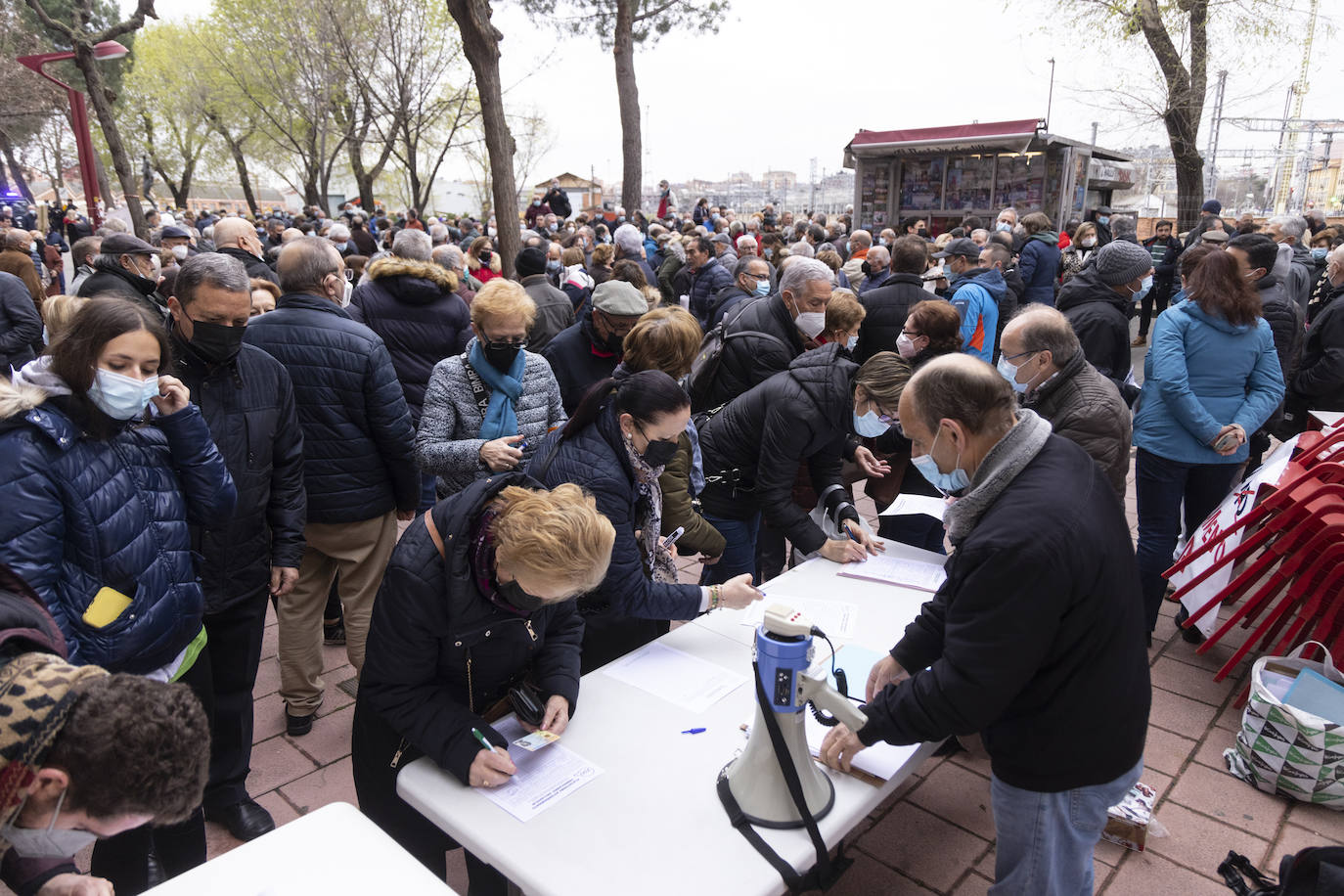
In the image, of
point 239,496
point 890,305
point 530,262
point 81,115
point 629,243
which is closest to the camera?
point 239,496

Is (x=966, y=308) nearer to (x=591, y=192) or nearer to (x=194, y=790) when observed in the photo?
(x=194, y=790)

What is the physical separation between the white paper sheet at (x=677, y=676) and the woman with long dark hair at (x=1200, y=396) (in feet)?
8.44

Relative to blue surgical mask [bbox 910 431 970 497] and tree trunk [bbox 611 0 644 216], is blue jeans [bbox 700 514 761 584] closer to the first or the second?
blue surgical mask [bbox 910 431 970 497]

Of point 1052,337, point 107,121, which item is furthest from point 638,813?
point 107,121

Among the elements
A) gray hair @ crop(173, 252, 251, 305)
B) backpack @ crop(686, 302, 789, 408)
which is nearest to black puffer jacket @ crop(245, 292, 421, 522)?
gray hair @ crop(173, 252, 251, 305)

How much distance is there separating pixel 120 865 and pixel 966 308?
5294 millimetres

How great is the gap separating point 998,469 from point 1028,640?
344 mm

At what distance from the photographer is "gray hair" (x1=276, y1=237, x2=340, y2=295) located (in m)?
3.03

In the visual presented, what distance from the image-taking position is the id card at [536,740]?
188 centimetres

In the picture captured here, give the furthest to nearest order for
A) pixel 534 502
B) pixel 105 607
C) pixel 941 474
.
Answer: pixel 941 474 < pixel 105 607 < pixel 534 502

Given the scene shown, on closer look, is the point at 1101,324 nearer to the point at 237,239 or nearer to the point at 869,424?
the point at 869,424

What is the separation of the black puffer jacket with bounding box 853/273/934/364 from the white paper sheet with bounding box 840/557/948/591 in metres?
2.15

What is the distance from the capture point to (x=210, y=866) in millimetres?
1481

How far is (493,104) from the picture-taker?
5.92 m
